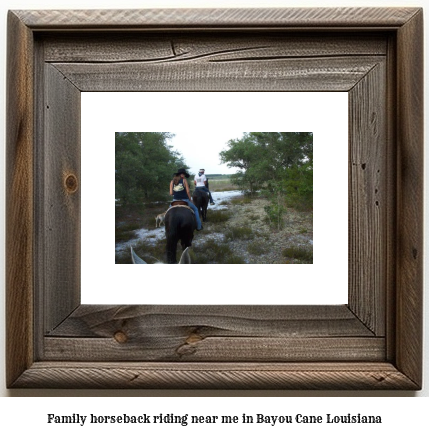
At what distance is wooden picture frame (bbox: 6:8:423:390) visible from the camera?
0.49 m

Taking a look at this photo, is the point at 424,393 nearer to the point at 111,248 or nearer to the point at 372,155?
the point at 372,155

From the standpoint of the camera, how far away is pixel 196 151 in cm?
50

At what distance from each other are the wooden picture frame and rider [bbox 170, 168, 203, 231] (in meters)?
0.10

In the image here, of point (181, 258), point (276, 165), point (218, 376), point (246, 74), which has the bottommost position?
point (218, 376)

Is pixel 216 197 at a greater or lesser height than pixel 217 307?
greater

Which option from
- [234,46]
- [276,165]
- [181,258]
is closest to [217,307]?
[181,258]

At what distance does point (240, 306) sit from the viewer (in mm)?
501

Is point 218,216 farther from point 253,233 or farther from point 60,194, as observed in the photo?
point 60,194

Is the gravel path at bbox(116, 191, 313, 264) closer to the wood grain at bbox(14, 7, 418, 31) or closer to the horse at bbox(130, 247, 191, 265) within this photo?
the horse at bbox(130, 247, 191, 265)

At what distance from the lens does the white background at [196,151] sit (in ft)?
1.63

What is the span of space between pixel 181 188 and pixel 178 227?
46mm

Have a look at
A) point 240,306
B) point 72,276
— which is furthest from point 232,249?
point 72,276

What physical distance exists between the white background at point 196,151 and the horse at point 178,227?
2cm
